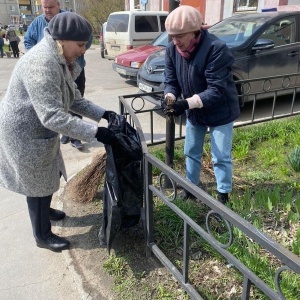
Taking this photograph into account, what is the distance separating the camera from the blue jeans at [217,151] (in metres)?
2.46

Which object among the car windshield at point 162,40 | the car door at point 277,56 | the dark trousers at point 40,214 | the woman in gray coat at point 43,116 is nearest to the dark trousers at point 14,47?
the car windshield at point 162,40

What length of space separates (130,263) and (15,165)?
3.34 feet

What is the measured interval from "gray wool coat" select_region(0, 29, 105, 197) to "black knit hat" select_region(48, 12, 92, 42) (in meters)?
0.06

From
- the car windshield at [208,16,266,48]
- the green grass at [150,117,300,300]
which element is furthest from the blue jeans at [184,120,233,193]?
the car windshield at [208,16,266,48]

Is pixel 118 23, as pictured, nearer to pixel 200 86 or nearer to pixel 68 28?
pixel 200 86

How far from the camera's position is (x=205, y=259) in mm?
2252

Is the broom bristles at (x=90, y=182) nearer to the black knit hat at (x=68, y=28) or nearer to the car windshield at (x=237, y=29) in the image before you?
the black knit hat at (x=68, y=28)

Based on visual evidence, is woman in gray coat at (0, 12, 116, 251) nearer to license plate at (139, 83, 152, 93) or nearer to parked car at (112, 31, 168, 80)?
license plate at (139, 83, 152, 93)

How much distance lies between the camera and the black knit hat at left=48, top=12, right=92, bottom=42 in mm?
1809

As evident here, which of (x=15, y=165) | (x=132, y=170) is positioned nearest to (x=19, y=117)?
(x=15, y=165)

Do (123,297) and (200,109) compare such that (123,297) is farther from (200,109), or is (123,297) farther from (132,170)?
(200,109)

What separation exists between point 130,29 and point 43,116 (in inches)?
344

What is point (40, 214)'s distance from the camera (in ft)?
7.66

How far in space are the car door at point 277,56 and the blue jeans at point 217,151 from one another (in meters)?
2.81
